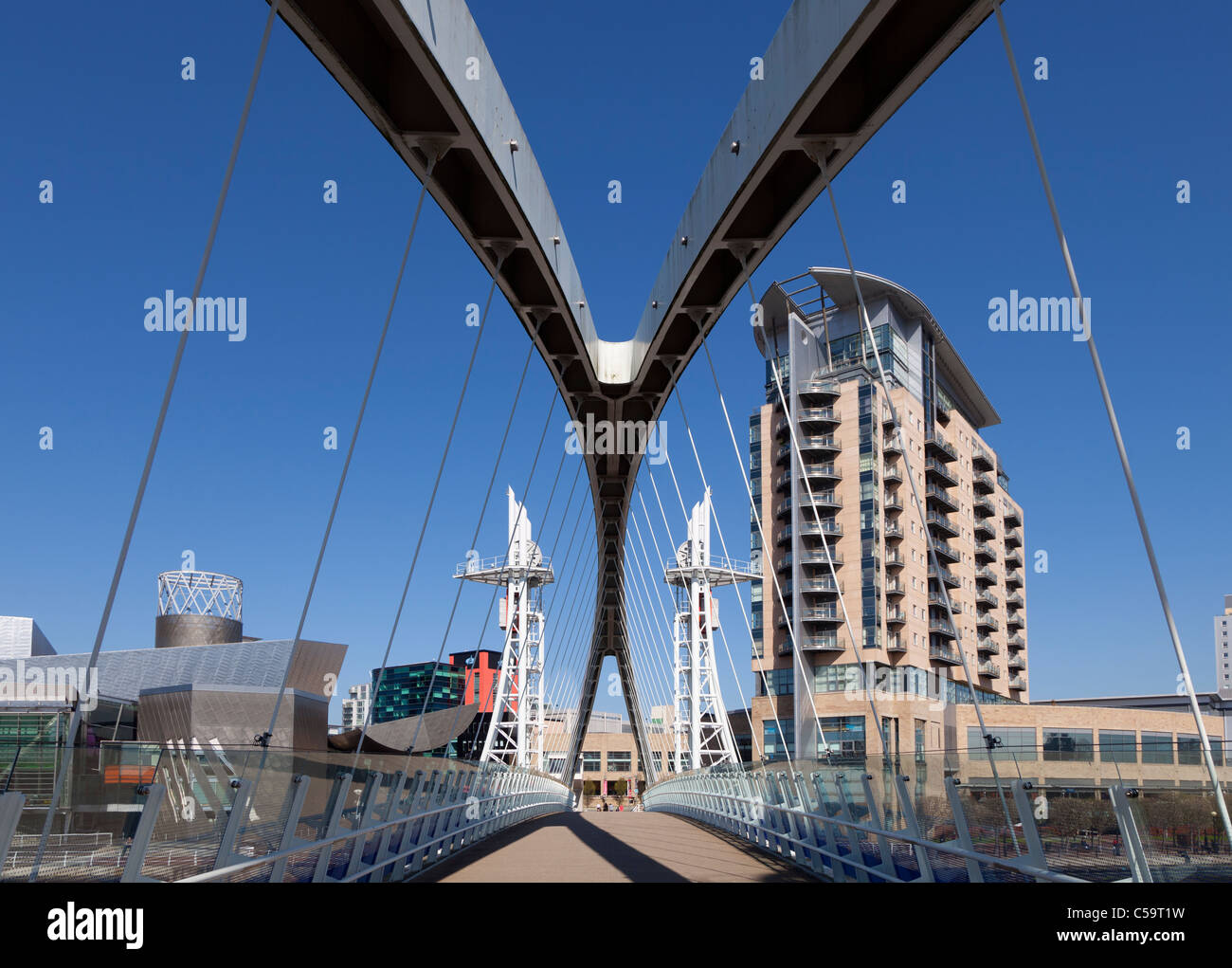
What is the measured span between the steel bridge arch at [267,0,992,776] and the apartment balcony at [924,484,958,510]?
48.2 meters

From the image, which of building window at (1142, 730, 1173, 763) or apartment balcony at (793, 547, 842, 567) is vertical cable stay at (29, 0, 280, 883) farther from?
apartment balcony at (793, 547, 842, 567)

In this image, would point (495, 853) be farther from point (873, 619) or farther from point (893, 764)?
point (873, 619)

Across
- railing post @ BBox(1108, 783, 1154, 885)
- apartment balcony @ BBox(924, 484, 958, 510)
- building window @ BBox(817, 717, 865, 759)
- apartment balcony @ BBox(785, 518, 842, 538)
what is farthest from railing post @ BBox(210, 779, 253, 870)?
apartment balcony @ BBox(924, 484, 958, 510)

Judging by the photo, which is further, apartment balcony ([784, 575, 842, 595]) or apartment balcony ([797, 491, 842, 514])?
apartment balcony ([797, 491, 842, 514])

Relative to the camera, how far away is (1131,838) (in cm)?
518

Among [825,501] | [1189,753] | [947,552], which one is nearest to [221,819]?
[1189,753]

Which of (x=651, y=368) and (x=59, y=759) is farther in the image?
(x=651, y=368)

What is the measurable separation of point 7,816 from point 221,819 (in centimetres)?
265

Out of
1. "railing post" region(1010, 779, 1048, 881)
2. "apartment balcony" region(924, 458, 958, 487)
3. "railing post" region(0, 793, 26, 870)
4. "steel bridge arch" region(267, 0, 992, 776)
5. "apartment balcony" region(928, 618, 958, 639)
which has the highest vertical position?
"apartment balcony" region(924, 458, 958, 487)

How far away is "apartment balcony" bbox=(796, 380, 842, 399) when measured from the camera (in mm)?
57750

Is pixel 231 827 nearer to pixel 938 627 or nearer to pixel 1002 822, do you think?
pixel 1002 822
